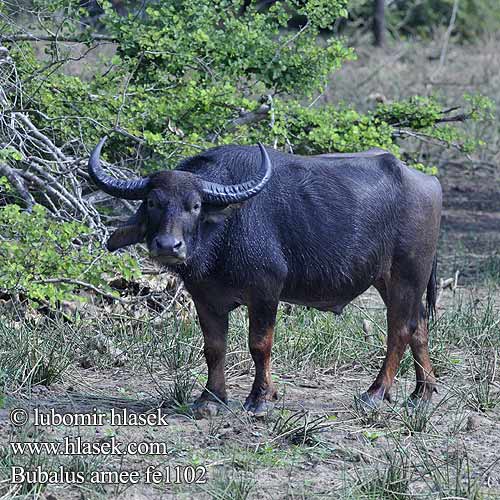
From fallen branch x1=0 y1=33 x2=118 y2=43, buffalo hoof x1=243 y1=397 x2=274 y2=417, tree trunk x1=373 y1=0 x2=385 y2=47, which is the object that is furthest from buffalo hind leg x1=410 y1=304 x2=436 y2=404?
tree trunk x1=373 y1=0 x2=385 y2=47

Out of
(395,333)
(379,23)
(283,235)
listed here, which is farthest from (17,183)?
(379,23)

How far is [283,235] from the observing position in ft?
19.7

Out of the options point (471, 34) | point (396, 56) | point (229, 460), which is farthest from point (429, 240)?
point (471, 34)

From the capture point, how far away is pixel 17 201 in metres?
8.26

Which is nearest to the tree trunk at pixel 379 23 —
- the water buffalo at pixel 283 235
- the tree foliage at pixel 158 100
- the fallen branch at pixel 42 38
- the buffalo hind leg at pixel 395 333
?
the tree foliage at pixel 158 100

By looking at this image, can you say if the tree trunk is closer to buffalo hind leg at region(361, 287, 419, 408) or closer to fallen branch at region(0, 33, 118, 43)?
fallen branch at region(0, 33, 118, 43)

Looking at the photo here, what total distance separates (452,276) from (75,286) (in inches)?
166

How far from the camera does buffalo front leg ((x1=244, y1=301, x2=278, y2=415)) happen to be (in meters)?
5.95

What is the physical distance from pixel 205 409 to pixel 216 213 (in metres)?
1.12

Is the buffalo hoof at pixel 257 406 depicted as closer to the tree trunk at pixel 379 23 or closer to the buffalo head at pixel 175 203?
the buffalo head at pixel 175 203

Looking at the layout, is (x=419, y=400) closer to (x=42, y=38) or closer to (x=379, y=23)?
(x=42, y=38)

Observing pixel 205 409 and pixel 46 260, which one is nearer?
pixel 205 409

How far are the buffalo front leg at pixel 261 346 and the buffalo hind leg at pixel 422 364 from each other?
94 cm

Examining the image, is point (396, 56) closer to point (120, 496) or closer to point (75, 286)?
point (75, 286)
